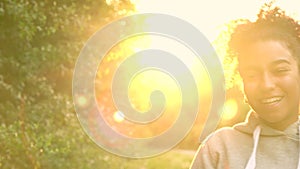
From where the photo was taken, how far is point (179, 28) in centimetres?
966

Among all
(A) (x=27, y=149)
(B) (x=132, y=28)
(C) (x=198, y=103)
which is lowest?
(A) (x=27, y=149)

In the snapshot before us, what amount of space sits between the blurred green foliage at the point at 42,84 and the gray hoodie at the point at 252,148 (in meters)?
4.04

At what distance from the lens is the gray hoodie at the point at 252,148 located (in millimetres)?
3568

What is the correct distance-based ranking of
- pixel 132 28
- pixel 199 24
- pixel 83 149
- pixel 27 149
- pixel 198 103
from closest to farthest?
pixel 27 149
pixel 83 149
pixel 199 24
pixel 132 28
pixel 198 103

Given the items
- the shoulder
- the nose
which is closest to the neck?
the shoulder

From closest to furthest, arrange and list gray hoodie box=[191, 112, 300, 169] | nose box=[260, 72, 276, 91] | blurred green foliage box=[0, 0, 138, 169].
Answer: nose box=[260, 72, 276, 91] < gray hoodie box=[191, 112, 300, 169] < blurred green foliage box=[0, 0, 138, 169]

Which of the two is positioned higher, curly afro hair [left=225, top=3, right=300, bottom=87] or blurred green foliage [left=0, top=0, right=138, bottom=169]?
blurred green foliage [left=0, top=0, right=138, bottom=169]

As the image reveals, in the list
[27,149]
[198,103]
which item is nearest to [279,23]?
[27,149]

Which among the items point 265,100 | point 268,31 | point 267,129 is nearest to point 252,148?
point 267,129

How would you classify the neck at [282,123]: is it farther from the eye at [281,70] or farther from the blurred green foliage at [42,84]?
the blurred green foliage at [42,84]

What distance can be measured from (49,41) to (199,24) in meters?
2.23

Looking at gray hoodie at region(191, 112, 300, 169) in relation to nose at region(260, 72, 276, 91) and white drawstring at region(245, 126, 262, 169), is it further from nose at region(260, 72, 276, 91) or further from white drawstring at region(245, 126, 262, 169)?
nose at region(260, 72, 276, 91)

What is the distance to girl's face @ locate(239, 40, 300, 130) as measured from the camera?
11.3 feet

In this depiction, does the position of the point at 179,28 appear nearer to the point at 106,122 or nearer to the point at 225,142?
the point at 106,122
